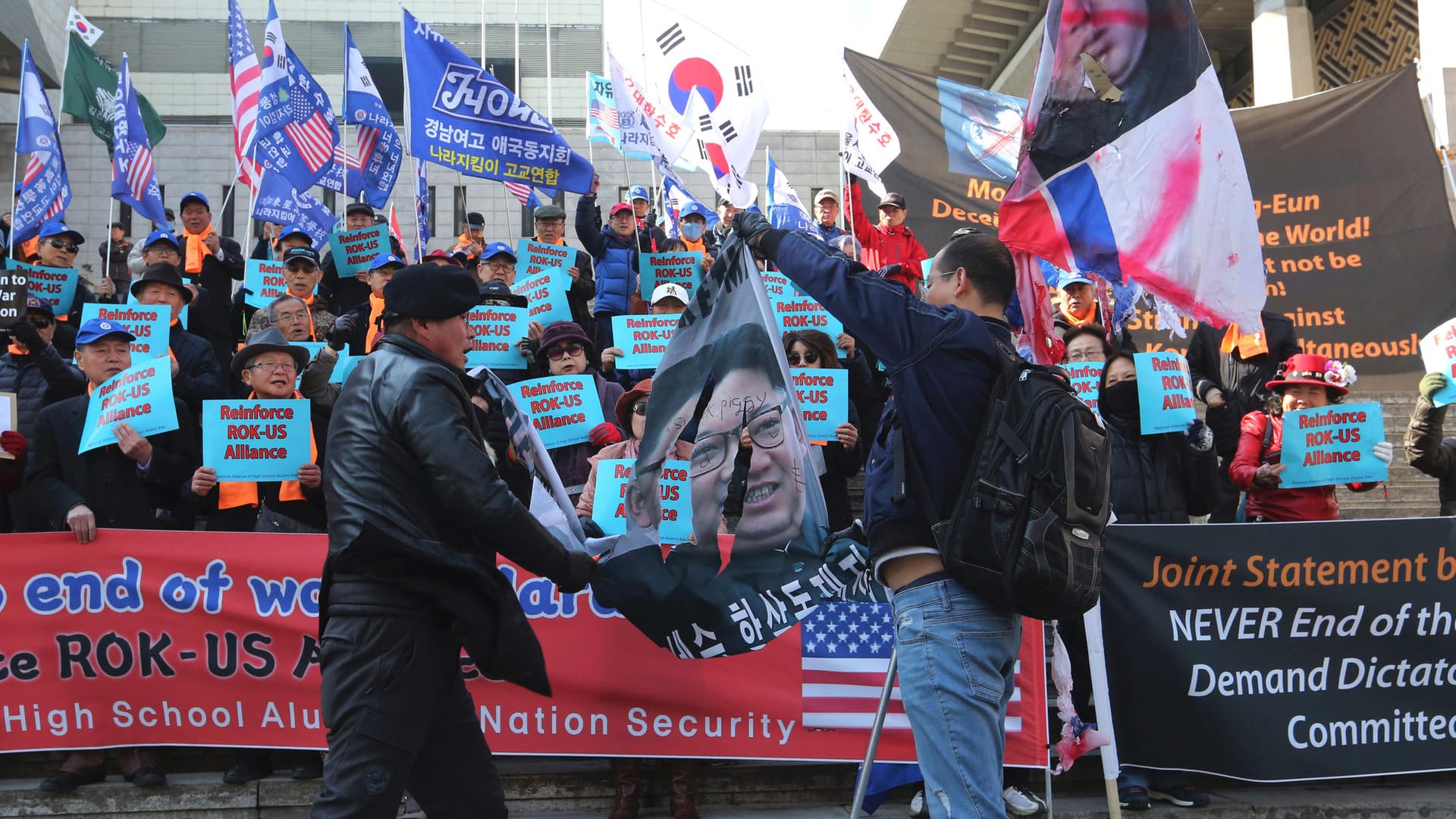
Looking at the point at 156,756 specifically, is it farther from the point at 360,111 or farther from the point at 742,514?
the point at 360,111

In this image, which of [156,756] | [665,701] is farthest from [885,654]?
[156,756]

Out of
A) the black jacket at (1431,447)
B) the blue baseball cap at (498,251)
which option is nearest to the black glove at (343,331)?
the blue baseball cap at (498,251)

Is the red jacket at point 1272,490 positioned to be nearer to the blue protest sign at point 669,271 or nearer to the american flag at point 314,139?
the blue protest sign at point 669,271

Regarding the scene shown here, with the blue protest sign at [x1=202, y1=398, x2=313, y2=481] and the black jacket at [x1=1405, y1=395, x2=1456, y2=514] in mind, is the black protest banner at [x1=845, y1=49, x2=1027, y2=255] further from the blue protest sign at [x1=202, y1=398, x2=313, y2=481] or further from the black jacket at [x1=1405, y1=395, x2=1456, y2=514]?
the blue protest sign at [x1=202, y1=398, x2=313, y2=481]

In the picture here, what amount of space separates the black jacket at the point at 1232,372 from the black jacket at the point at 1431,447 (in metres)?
1.23

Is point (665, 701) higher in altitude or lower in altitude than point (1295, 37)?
lower

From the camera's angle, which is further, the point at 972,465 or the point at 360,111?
the point at 360,111

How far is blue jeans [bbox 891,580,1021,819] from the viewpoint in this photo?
10.7ft

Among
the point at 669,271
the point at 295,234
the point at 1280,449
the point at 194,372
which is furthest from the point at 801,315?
the point at 295,234

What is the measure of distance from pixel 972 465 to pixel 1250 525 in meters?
3.29

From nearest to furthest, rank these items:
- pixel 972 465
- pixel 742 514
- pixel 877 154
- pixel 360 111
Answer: pixel 972 465
pixel 742 514
pixel 360 111
pixel 877 154

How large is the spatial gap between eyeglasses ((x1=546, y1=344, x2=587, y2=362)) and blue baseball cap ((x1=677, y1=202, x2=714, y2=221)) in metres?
5.94

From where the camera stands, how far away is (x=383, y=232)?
9.94 metres

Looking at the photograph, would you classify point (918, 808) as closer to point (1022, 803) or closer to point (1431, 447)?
point (1022, 803)
